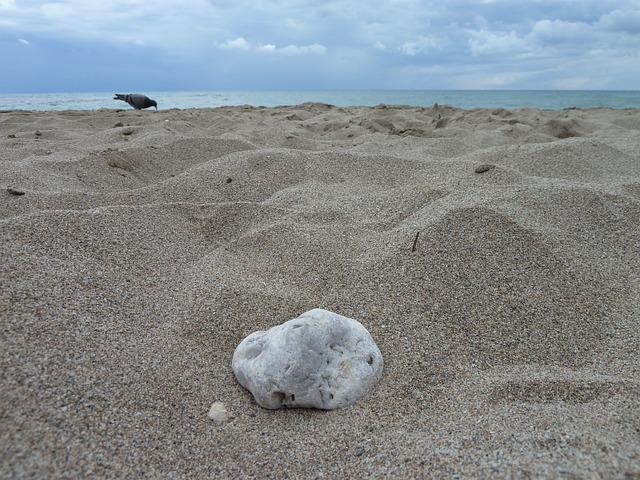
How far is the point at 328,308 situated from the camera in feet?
5.32

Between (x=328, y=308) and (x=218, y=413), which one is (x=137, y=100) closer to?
(x=328, y=308)

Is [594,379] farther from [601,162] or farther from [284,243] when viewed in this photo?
[601,162]

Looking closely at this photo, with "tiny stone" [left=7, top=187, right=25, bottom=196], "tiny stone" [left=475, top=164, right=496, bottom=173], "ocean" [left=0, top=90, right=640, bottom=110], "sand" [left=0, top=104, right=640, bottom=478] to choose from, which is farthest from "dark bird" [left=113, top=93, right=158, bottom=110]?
"tiny stone" [left=475, top=164, right=496, bottom=173]

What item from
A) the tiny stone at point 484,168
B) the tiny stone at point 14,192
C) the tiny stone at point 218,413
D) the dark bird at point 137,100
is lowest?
the tiny stone at point 218,413

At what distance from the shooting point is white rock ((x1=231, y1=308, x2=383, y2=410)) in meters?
1.24

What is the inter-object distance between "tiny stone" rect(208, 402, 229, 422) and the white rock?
3.7 inches

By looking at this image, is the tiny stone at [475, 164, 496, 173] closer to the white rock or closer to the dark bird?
the white rock

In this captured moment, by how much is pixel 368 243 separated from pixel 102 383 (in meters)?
1.20

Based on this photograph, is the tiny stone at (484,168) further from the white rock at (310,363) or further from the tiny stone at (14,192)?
the tiny stone at (14,192)

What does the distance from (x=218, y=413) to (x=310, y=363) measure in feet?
0.92

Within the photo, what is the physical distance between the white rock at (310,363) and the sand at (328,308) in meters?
0.04

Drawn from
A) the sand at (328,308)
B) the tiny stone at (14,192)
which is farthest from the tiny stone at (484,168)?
the tiny stone at (14,192)

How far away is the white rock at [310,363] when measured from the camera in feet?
4.07

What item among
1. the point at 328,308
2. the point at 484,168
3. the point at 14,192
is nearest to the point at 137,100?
the point at 14,192
